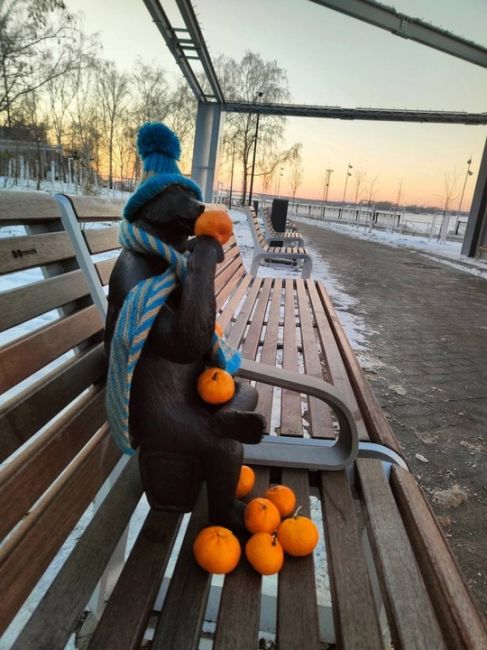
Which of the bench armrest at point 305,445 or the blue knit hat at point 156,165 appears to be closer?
the blue knit hat at point 156,165

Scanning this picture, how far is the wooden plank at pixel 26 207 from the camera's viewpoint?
993mm

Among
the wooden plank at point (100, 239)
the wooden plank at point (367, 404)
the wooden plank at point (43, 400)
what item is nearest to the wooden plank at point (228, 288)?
the wooden plank at point (367, 404)

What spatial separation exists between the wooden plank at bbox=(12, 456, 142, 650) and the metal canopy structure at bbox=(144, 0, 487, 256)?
303 inches

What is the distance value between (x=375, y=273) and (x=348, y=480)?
8.11 meters

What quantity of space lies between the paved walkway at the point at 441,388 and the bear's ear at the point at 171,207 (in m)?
1.86

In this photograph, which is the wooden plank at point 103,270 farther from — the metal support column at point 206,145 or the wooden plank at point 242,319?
the metal support column at point 206,145

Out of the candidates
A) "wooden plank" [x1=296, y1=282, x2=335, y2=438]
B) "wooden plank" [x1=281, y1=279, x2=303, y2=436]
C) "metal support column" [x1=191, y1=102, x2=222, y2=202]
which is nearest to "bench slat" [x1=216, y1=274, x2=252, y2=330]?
"wooden plank" [x1=281, y1=279, x2=303, y2=436]

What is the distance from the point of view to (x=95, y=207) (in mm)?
1544

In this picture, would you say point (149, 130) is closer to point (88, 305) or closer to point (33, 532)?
point (88, 305)

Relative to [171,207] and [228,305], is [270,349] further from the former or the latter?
[171,207]

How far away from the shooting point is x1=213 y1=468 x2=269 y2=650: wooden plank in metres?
0.85

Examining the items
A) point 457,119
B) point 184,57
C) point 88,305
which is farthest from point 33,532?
point 457,119

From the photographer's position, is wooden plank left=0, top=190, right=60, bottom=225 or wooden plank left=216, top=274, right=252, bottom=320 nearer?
wooden plank left=0, top=190, right=60, bottom=225

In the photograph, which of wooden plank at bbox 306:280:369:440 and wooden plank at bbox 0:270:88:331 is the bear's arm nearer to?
wooden plank at bbox 0:270:88:331
